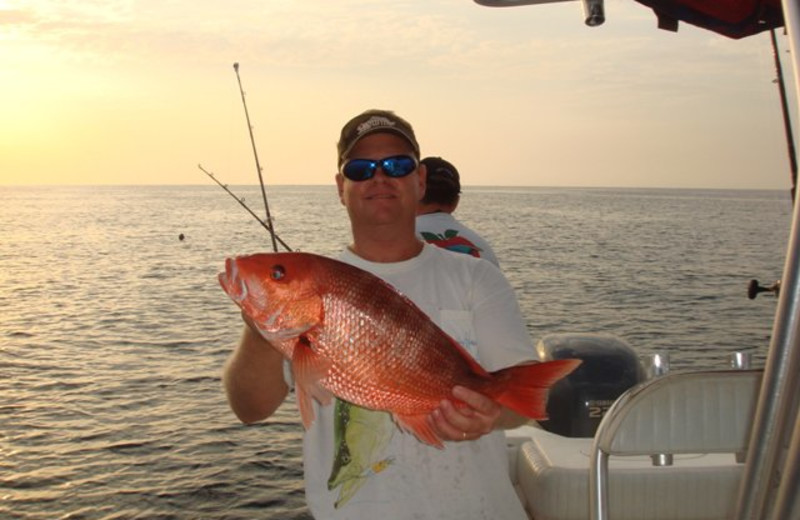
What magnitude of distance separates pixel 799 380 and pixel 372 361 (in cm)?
136

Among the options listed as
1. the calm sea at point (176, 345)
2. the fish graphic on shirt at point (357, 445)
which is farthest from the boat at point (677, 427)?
the fish graphic on shirt at point (357, 445)

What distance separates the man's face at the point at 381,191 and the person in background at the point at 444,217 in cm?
220

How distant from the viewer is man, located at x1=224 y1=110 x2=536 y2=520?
2.77m

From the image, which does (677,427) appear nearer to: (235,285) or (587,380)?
(235,285)

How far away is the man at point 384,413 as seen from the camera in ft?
9.07

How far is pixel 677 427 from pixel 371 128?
158 cm

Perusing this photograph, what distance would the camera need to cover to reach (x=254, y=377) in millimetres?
2793

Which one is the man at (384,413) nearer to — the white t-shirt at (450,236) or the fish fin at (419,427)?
the fish fin at (419,427)

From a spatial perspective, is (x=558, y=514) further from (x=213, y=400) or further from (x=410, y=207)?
(x=213, y=400)

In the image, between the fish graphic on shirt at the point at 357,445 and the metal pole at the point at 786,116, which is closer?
the fish graphic on shirt at the point at 357,445

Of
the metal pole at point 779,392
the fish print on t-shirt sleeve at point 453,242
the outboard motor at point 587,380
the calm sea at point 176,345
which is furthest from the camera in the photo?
the calm sea at point 176,345

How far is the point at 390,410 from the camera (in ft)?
8.04

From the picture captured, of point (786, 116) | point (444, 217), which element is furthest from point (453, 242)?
point (786, 116)

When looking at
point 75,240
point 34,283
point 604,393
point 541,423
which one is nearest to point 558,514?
point 541,423
